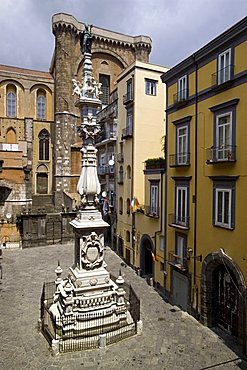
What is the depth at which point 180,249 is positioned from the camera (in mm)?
17297

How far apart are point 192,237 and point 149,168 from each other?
7.10 meters

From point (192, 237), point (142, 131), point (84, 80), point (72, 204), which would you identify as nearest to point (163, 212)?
point (192, 237)

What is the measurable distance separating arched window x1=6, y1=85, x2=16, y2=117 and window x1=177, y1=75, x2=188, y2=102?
3247 cm

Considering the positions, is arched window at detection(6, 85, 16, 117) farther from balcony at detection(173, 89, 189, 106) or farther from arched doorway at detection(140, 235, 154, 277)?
balcony at detection(173, 89, 189, 106)

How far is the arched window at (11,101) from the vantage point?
4253 centimetres

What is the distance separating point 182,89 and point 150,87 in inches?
318

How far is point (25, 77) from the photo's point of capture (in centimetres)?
4284

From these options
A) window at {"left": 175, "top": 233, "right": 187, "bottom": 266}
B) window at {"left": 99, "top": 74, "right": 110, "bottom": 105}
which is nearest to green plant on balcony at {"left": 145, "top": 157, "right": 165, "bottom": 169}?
window at {"left": 175, "top": 233, "right": 187, "bottom": 266}

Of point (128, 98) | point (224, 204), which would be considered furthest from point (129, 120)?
point (224, 204)

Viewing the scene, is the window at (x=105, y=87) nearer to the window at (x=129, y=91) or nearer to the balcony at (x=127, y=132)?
the window at (x=129, y=91)

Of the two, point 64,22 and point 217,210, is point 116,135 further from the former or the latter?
point 64,22

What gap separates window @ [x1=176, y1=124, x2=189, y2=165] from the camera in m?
16.7

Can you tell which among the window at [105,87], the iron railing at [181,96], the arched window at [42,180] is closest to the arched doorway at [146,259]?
the iron railing at [181,96]

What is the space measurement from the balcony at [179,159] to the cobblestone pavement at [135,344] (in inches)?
330
